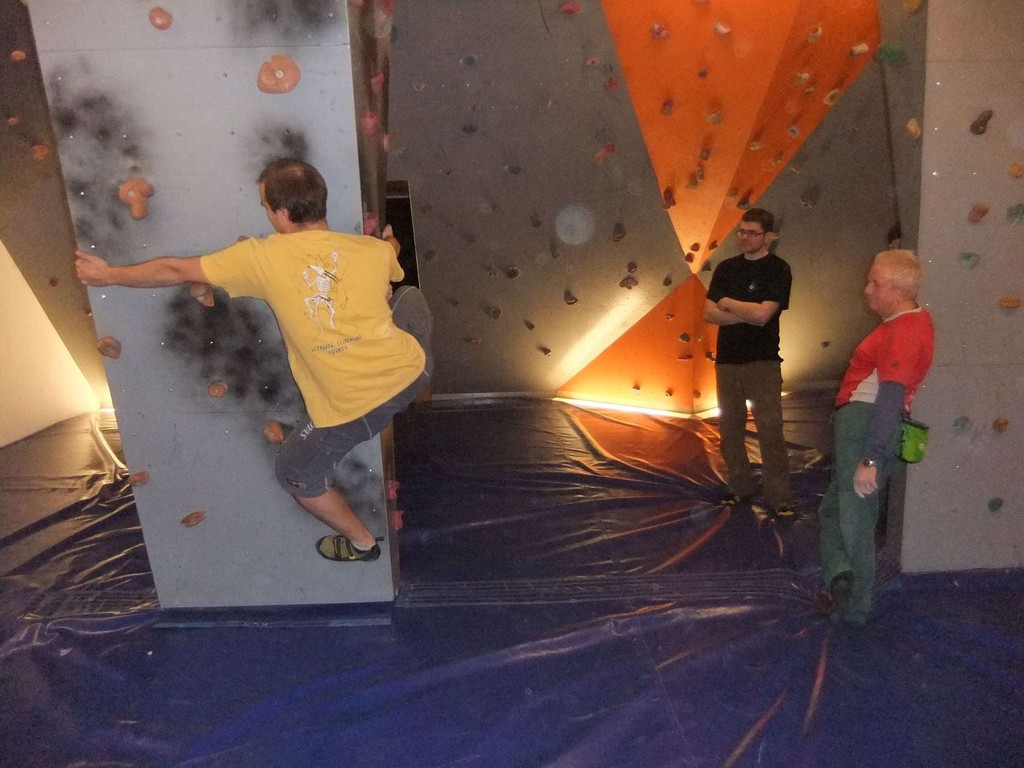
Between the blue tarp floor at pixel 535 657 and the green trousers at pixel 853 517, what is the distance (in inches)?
7.0

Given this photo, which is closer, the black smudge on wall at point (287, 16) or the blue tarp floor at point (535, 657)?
the blue tarp floor at point (535, 657)

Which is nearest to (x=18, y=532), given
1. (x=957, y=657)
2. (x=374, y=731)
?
(x=374, y=731)

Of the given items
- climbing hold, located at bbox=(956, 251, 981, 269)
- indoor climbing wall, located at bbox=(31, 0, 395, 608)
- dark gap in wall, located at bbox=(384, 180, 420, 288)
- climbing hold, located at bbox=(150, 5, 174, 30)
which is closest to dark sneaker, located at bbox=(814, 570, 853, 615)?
climbing hold, located at bbox=(956, 251, 981, 269)

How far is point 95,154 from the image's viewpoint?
2180mm

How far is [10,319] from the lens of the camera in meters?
4.80

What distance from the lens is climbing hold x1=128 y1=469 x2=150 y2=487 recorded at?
8.05ft

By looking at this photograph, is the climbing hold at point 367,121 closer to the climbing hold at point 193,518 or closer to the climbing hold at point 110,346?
the climbing hold at point 110,346

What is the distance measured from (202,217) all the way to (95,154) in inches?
14.7

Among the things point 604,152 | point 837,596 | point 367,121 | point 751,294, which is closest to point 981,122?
point 751,294

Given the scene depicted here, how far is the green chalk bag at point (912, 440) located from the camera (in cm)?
217

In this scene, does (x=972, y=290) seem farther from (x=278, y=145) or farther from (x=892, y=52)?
(x=278, y=145)

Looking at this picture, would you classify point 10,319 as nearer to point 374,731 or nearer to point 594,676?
point 374,731

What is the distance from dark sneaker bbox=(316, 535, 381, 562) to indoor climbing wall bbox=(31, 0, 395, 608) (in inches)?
2.9

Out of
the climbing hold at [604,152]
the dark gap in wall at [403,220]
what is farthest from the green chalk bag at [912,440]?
the dark gap in wall at [403,220]
